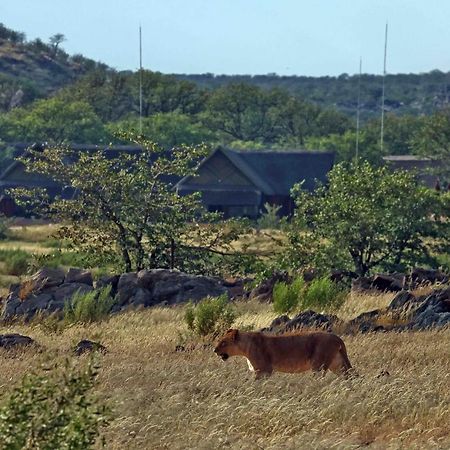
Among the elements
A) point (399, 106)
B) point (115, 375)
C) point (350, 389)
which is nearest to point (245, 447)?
point (350, 389)

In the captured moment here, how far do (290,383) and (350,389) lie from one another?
74cm

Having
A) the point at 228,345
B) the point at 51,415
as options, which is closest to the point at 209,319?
the point at 228,345

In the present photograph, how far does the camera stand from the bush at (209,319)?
17578mm

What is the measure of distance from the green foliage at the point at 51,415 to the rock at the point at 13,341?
24.7ft

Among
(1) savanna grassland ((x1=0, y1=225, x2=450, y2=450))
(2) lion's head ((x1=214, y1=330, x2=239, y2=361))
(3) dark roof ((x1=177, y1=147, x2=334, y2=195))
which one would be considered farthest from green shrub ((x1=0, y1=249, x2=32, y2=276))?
(3) dark roof ((x1=177, y1=147, x2=334, y2=195))

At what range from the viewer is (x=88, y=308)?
20281 millimetres

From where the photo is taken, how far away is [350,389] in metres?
12.1

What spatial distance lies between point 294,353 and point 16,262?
23.5 metres

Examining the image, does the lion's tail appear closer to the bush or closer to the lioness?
the lioness

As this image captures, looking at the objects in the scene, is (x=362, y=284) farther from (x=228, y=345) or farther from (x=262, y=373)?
(x=262, y=373)

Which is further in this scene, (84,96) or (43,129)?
(84,96)

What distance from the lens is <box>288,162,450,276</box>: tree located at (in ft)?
92.4

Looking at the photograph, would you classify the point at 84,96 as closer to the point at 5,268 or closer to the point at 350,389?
the point at 5,268

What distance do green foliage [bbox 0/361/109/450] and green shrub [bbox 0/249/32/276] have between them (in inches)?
1020
